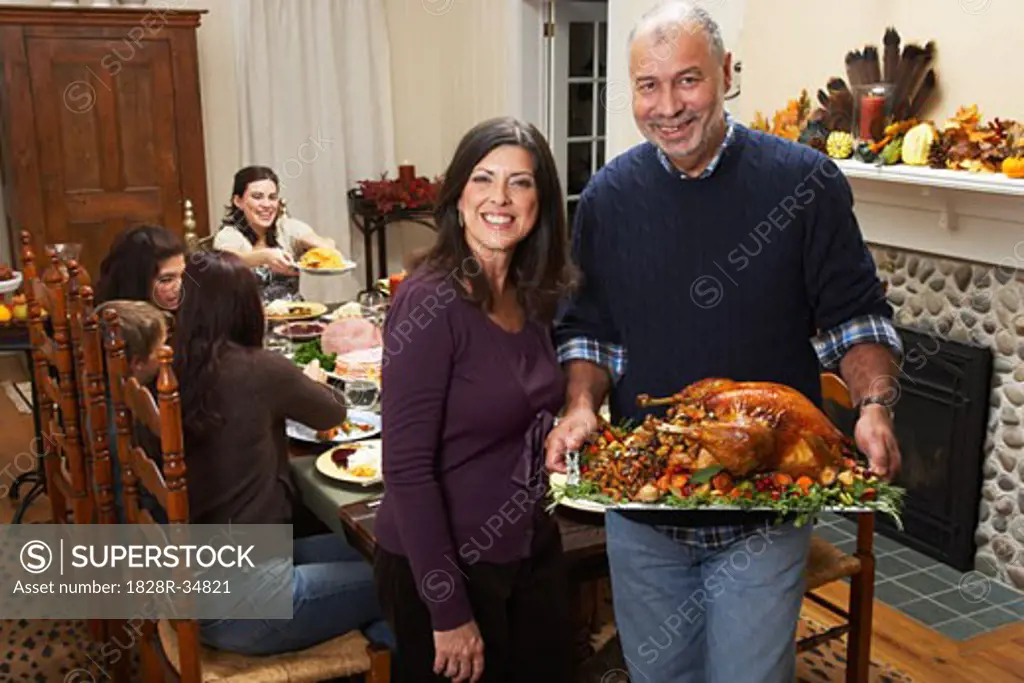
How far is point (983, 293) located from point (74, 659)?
282 cm

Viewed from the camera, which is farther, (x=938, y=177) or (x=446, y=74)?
(x=446, y=74)

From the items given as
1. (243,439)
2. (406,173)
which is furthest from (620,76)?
(243,439)

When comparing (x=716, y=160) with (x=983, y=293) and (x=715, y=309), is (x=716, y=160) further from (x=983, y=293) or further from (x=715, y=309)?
(x=983, y=293)

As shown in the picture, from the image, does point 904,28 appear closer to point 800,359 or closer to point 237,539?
point 800,359

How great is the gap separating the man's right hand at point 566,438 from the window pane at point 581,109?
4.45 m

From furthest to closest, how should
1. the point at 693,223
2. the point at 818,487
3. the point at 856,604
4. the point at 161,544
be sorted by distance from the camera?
the point at 856,604 < the point at 161,544 < the point at 693,223 < the point at 818,487

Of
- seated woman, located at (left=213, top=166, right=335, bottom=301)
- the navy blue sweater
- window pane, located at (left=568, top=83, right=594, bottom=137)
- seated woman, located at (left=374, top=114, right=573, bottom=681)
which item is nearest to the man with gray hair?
the navy blue sweater

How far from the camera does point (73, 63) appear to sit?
492 centimetres

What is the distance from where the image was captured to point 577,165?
5.98 meters

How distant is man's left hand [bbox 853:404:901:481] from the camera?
1494 millimetres

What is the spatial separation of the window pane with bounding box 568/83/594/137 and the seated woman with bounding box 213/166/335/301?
198 centimetres

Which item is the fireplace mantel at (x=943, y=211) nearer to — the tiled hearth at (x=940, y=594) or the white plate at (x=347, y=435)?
the tiled hearth at (x=940, y=594)

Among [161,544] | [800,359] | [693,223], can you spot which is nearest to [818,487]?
[800,359]

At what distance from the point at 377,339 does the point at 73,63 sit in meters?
2.73
